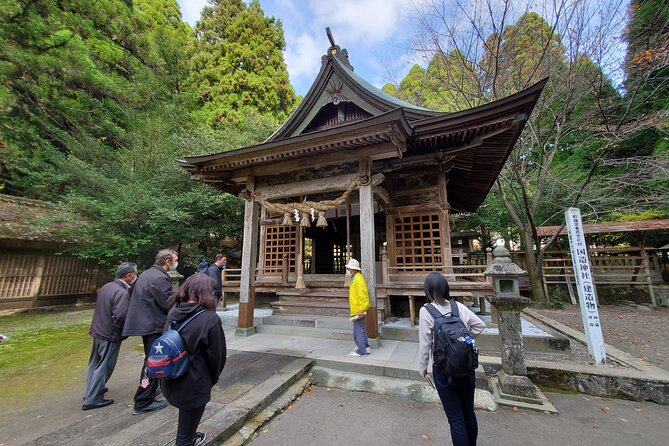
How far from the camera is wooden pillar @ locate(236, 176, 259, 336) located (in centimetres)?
662

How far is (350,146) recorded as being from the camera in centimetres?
570

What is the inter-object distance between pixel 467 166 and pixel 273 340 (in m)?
6.70

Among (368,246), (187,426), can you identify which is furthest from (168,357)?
(368,246)

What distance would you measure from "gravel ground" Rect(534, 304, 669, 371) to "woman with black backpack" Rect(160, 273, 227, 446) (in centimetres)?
765

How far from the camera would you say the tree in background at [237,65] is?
682 inches

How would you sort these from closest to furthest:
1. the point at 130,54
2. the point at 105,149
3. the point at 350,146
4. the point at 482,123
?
the point at 482,123, the point at 350,146, the point at 105,149, the point at 130,54

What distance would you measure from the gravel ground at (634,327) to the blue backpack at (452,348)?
5927 mm

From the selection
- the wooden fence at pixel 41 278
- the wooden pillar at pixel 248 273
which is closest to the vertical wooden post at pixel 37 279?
→ the wooden fence at pixel 41 278

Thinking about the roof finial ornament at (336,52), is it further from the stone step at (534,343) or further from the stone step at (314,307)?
the stone step at (534,343)

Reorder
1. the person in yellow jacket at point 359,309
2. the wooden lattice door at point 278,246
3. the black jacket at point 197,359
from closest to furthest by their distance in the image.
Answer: the black jacket at point 197,359 < the person in yellow jacket at point 359,309 < the wooden lattice door at point 278,246

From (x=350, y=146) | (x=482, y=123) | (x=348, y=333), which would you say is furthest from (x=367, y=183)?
(x=348, y=333)

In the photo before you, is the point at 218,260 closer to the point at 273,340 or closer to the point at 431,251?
the point at 273,340

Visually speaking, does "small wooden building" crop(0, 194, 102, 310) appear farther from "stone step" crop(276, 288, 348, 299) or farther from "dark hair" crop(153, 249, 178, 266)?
"dark hair" crop(153, 249, 178, 266)

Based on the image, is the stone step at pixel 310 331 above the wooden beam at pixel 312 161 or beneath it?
beneath
